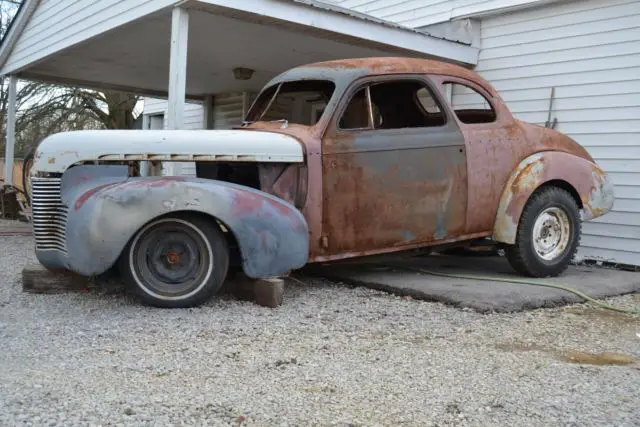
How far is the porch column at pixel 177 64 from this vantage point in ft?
22.5

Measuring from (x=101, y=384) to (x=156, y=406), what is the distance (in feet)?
1.48

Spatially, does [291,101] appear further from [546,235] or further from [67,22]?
[67,22]

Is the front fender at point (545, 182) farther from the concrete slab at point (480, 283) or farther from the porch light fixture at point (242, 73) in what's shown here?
the porch light fixture at point (242, 73)

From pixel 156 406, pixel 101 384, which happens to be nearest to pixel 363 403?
pixel 156 406

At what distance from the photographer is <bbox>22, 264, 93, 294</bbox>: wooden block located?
208 inches

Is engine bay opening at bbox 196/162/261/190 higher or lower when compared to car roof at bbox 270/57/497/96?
lower

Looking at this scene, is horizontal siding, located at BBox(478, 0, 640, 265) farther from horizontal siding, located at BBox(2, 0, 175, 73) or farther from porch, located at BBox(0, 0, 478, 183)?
horizontal siding, located at BBox(2, 0, 175, 73)

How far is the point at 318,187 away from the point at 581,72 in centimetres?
456

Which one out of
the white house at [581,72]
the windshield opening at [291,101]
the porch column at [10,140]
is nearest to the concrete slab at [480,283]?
the white house at [581,72]

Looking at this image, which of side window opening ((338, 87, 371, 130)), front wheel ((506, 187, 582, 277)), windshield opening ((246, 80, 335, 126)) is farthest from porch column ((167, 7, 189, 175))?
front wheel ((506, 187, 582, 277))

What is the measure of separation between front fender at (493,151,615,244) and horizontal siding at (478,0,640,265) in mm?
1279

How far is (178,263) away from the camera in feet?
16.0

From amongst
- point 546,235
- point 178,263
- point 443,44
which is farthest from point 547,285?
point 443,44

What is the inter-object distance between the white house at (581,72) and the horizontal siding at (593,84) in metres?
0.01
